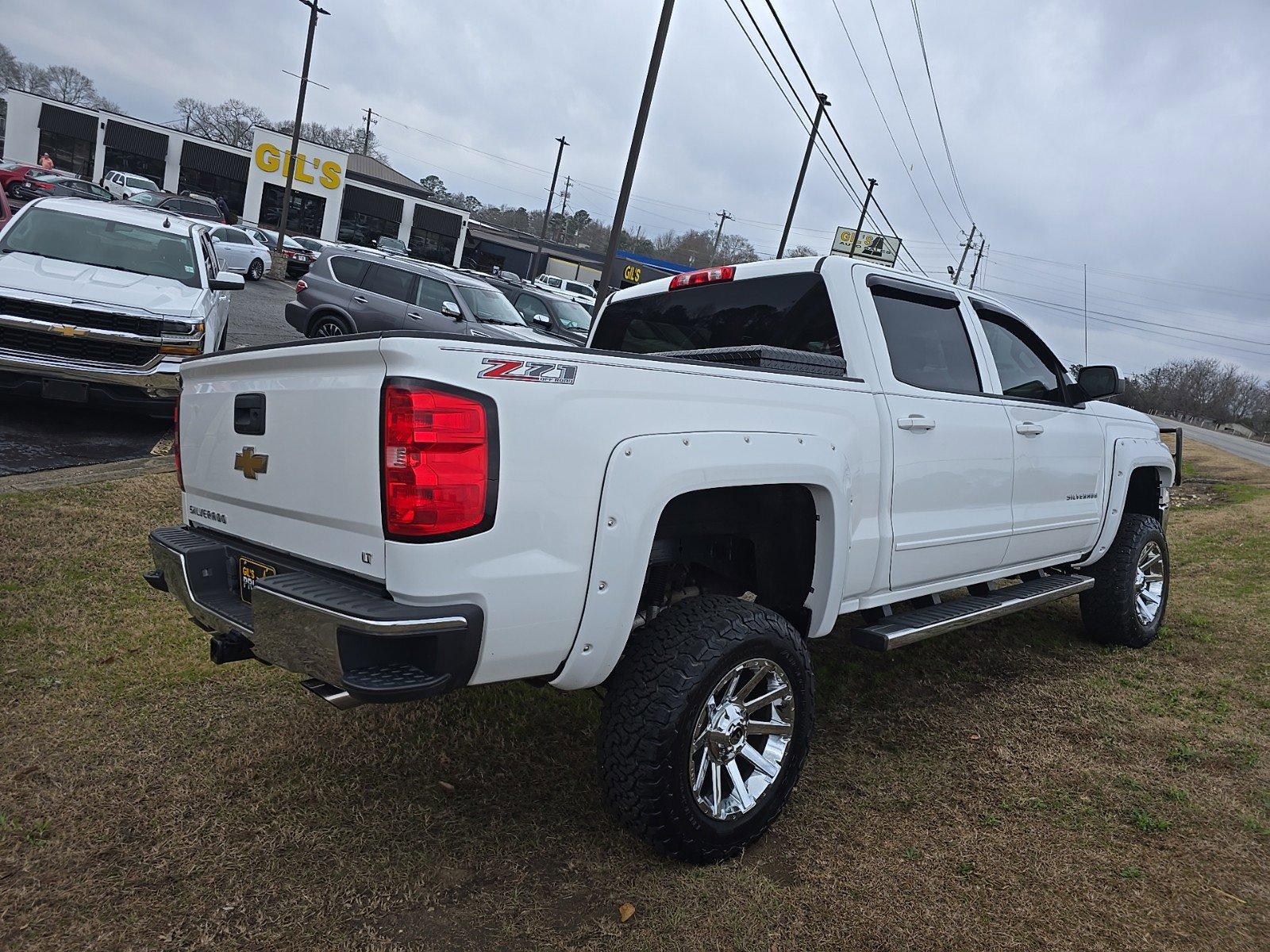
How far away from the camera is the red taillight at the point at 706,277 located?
13.0 feet

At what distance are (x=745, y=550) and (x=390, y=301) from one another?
35.6 feet

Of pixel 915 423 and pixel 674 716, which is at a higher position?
pixel 915 423

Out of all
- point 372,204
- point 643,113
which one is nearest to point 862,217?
point 643,113

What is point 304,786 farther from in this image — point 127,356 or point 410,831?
point 127,356

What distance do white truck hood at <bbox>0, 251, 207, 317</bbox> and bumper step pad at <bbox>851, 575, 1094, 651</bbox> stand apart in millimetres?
6312

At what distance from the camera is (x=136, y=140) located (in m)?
51.2

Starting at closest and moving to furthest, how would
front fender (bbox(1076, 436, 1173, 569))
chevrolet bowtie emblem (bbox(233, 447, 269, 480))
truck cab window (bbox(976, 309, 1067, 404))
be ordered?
chevrolet bowtie emblem (bbox(233, 447, 269, 480)) < truck cab window (bbox(976, 309, 1067, 404)) < front fender (bbox(1076, 436, 1173, 569))

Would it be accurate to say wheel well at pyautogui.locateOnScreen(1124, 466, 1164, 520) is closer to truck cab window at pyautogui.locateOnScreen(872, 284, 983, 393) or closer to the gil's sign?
truck cab window at pyautogui.locateOnScreen(872, 284, 983, 393)

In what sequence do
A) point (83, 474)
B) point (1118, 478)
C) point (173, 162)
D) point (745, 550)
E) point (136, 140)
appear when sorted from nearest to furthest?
point (745, 550)
point (1118, 478)
point (83, 474)
point (136, 140)
point (173, 162)

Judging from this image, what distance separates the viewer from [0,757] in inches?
121

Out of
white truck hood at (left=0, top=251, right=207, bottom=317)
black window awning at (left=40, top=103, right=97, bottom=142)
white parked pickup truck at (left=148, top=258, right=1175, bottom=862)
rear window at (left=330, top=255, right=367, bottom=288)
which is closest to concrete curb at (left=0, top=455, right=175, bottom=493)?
white truck hood at (left=0, top=251, right=207, bottom=317)

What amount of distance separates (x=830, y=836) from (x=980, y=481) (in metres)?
1.76

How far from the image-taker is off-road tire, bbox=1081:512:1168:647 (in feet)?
17.6

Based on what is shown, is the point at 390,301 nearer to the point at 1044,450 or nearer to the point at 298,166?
the point at 1044,450
